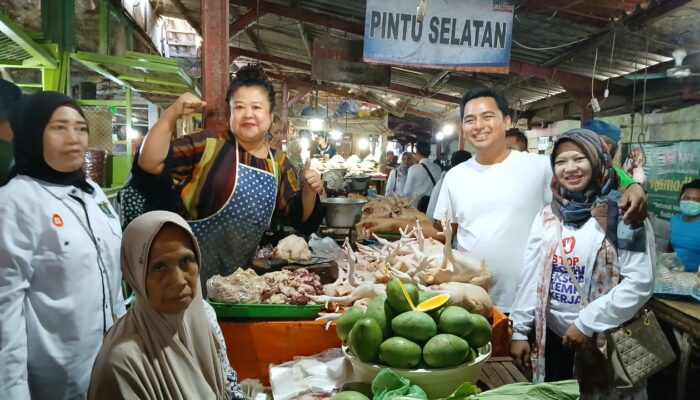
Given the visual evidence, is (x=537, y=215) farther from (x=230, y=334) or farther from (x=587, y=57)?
(x=587, y=57)

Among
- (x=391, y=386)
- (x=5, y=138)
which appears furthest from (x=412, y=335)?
(x=5, y=138)

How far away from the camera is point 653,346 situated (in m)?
2.63

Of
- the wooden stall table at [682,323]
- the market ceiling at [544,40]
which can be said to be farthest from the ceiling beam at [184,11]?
the wooden stall table at [682,323]

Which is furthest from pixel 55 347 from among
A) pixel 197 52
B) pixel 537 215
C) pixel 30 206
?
pixel 197 52

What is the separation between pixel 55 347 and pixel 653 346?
3.12 meters

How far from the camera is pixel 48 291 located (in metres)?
2.06

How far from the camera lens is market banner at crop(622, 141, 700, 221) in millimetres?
6672

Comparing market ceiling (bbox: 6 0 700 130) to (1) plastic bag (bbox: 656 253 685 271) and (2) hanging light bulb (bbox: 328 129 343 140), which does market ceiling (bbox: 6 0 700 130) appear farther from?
(2) hanging light bulb (bbox: 328 129 343 140)

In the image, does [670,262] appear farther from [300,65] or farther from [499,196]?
[300,65]

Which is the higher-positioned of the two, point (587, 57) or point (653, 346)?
point (587, 57)

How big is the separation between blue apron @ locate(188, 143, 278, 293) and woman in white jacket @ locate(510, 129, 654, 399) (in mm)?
1678

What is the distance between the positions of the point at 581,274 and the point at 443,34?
3.21m

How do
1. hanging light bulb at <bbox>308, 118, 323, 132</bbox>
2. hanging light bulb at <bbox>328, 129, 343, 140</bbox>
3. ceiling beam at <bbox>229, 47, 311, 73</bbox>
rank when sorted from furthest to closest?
hanging light bulb at <bbox>328, 129, 343, 140</bbox> → hanging light bulb at <bbox>308, 118, 323, 132</bbox> → ceiling beam at <bbox>229, 47, 311, 73</bbox>

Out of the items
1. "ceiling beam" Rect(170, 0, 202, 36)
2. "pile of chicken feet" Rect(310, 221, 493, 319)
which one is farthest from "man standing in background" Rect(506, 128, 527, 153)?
"ceiling beam" Rect(170, 0, 202, 36)
